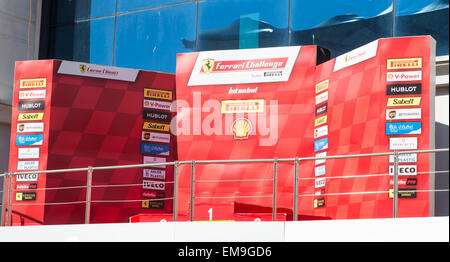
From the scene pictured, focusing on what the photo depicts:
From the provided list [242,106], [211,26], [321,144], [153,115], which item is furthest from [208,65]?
[321,144]

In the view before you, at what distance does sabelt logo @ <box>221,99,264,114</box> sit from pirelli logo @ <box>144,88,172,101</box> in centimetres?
98

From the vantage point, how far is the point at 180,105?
1020cm

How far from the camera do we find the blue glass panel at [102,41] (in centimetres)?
1200

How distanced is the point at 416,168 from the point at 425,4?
7.33 feet

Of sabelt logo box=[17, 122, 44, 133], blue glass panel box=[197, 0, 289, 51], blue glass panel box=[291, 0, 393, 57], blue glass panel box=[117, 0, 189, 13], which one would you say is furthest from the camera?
blue glass panel box=[117, 0, 189, 13]

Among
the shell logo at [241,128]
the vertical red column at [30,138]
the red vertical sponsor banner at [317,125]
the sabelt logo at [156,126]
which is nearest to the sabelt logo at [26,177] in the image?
the vertical red column at [30,138]

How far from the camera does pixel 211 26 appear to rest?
36.5 ft

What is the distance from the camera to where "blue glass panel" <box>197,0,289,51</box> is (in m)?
10.6

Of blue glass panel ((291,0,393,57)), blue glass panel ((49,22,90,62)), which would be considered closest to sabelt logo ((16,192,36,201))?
blue glass panel ((49,22,90,62))

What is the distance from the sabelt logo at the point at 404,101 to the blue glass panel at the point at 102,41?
4.84 m

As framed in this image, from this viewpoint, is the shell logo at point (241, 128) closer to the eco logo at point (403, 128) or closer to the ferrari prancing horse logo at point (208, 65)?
the ferrari prancing horse logo at point (208, 65)

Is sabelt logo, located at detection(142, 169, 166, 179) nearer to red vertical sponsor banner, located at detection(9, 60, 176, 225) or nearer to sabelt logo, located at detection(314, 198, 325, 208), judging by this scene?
red vertical sponsor banner, located at detection(9, 60, 176, 225)
